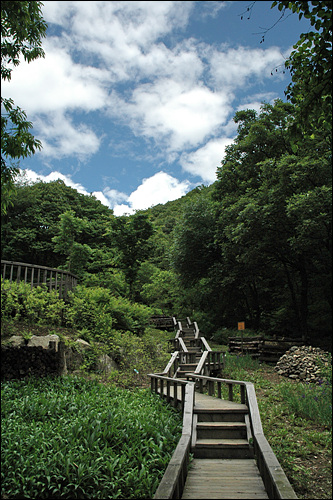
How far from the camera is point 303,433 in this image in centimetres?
598

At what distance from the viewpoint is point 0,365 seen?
695 centimetres

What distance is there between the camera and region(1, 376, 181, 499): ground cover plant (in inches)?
164

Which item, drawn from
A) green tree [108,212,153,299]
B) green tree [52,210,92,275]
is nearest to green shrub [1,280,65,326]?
Result: green tree [52,210,92,275]

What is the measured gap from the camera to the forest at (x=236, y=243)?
13539 mm

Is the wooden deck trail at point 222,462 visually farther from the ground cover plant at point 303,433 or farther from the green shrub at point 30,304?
the green shrub at point 30,304

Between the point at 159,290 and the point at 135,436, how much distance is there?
18426 millimetres

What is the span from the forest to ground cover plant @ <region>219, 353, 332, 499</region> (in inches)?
174

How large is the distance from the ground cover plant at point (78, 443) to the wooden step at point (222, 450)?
0.47 metres

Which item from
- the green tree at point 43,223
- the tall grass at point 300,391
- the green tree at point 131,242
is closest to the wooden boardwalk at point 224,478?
the tall grass at point 300,391

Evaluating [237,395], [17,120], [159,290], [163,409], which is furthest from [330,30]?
[159,290]

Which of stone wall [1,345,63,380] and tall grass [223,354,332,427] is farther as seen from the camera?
stone wall [1,345,63,380]

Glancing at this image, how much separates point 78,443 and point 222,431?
270cm

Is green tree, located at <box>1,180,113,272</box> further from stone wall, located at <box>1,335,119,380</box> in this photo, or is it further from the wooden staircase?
the wooden staircase

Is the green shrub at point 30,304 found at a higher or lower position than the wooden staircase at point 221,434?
higher
